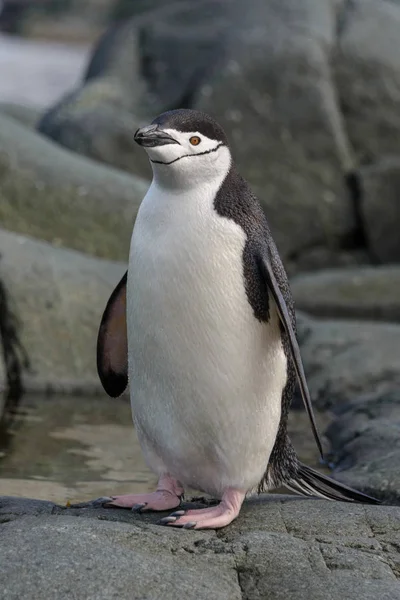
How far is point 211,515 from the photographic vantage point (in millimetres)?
3744

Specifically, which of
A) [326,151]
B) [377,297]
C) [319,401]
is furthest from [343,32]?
[319,401]

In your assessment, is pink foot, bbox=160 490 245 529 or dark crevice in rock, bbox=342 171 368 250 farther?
dark crevice in rock, bbox=342 171 368 250

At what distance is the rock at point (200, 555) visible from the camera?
312 centimetres

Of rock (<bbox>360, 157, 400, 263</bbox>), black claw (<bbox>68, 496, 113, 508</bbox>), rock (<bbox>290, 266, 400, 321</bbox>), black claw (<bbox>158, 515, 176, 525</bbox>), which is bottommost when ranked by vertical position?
rock (<bbox>290, 266, 400, 321</bbox>)

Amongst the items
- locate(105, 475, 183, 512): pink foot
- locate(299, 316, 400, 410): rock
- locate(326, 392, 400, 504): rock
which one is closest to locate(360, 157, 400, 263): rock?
locate(299, 316, 400, 410): rock

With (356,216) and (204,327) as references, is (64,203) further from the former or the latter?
(204,327)

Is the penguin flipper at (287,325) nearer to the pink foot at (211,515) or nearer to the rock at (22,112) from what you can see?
the pink foot at (211,515)

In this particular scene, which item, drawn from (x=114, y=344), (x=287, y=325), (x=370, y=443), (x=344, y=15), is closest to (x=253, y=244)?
(x=287, y=325)

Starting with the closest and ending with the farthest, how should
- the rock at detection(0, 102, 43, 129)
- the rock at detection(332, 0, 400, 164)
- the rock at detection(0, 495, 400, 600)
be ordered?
the rock at detection(0, 495, 400, 600)
the rock at detection(332, 0, 400, 164)
the rock at detection(0, 102, 43, 129)

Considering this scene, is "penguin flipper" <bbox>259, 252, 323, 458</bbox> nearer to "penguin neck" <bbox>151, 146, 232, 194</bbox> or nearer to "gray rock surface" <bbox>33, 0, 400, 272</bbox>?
"penguin neck" <bbox>151, 146, 232, 194</bbox>

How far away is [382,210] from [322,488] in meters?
8.00

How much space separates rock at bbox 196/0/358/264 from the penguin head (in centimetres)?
822

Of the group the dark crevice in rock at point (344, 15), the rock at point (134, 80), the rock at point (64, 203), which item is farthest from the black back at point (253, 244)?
the dark crevice in rock at point (344, 15)

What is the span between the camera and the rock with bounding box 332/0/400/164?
40.3 ft
